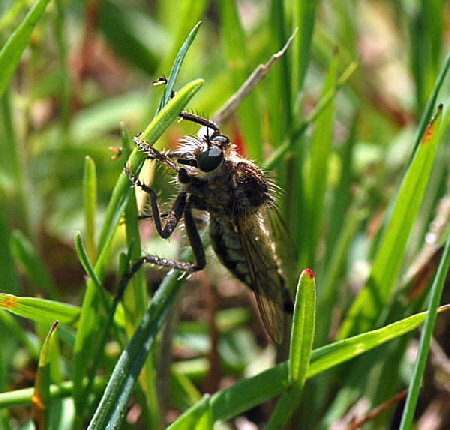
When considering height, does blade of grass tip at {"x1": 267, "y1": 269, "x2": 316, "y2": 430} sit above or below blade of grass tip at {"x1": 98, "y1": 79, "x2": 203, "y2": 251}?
below

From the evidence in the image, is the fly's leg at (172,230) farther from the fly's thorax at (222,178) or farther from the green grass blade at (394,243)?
the green grass blade at (394,243)

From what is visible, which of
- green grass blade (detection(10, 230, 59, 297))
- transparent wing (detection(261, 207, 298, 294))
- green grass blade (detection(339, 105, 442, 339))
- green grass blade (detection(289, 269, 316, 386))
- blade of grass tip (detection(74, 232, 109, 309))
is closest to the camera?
green grass blade (detection(289, 269, 316, 386))

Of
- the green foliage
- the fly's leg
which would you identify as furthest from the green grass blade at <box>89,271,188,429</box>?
the fly's leg

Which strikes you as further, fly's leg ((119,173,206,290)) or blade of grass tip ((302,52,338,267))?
blade of grass tip ((302,52,338,267))

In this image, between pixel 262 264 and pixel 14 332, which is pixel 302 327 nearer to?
pixel 262 264

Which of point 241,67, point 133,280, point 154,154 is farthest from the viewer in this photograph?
point 241,67

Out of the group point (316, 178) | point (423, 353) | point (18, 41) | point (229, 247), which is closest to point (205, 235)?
point (229, 247)

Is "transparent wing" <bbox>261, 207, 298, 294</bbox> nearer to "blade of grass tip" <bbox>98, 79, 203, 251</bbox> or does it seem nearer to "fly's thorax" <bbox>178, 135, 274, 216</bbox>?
"fly's thorax" <bbox>178, 135, 274, 216</bbox>
